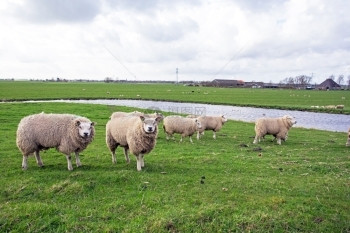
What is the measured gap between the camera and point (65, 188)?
28.5ft

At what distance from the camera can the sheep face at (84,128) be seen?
10681 millimetres

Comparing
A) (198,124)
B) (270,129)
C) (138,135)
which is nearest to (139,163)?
(138,135)

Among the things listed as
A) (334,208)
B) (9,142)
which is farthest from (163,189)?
(9,142)

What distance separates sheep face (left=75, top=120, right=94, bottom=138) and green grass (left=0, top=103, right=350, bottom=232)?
1345 mm

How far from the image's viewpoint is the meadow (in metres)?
6.95

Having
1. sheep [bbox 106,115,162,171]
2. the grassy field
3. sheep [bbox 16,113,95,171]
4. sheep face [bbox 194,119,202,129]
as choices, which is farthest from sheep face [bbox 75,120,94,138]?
the grassy field

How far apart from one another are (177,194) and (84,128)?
14.7ft

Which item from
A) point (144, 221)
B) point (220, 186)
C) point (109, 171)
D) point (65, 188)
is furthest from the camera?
point (109, 171)

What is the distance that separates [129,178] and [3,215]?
3.77 meters

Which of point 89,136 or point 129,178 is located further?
point 89,136

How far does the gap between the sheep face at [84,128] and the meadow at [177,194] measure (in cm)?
134

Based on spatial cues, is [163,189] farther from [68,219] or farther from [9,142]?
[9,142]

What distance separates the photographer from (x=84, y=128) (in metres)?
10.8

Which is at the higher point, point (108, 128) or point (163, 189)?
point (108, 128)
